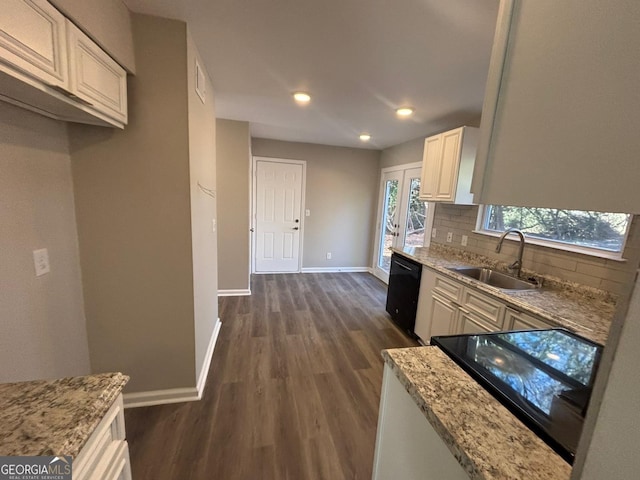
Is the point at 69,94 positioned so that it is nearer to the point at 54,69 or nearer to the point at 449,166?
the point at 54,69

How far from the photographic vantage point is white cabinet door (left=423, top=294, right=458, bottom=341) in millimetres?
2290

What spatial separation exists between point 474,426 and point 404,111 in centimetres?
278

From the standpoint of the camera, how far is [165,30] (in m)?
1.51

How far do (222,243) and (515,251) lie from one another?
3.40 m

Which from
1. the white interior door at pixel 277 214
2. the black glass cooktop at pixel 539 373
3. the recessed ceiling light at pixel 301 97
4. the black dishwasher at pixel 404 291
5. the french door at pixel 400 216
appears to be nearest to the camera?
the black glass cooktop at pixel 539 373

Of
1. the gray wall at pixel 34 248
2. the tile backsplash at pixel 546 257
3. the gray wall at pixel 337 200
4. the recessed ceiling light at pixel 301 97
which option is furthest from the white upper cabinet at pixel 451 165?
the gray wall at pixel 34 248

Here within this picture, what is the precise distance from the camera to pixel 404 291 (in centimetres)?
302

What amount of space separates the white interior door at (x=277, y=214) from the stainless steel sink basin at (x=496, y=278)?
2997 millimetres

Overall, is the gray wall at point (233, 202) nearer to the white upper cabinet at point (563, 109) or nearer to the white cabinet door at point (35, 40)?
the white cabinet door at point (35, 40)

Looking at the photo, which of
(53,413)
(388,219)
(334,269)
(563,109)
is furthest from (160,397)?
(388,219)

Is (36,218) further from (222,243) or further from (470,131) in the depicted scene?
(470,131)

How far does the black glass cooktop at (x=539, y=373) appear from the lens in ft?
2.18

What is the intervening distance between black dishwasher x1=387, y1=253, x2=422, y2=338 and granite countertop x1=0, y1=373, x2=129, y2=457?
2.56 metres

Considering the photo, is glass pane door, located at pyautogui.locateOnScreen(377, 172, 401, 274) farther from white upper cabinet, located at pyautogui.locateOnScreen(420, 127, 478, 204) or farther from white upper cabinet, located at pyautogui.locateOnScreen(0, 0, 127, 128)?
white upper cabinet, located at pyautogui.locateOnScreen(0, 0, 127, 128)
